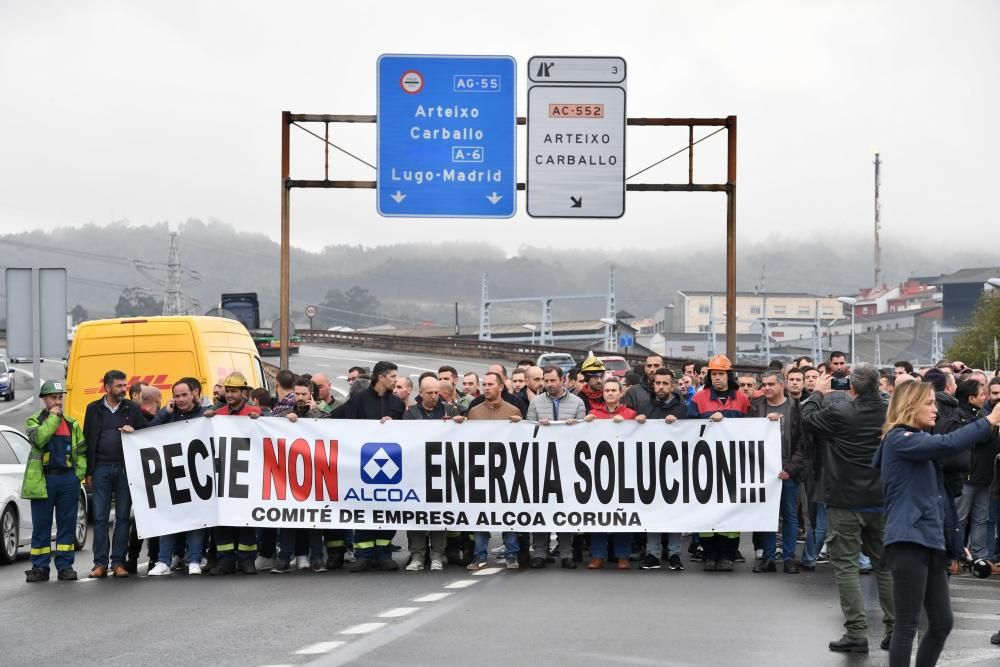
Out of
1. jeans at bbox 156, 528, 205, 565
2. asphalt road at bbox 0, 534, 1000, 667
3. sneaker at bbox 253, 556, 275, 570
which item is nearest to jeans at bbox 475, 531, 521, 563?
asphalt road at bbox 0, 534, 1000, 667

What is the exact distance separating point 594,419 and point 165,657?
647 cm

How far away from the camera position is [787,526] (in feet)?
49.3

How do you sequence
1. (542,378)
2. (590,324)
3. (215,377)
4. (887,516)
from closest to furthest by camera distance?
1. (887,516)
2. (542,378)
3. (215,377)
4. (590,324)

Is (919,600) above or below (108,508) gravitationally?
above

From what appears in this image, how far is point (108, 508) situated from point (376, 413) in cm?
266

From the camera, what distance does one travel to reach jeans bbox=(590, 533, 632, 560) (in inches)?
601

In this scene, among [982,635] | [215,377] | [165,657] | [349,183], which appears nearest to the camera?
[165,657]

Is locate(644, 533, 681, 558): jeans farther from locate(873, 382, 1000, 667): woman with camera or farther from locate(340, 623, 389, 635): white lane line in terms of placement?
locate(873, 382, 1000, 667): woman with camera

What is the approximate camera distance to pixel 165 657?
32.0ft

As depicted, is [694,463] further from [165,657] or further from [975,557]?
[165,657]

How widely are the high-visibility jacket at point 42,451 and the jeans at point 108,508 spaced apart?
0.83 feet

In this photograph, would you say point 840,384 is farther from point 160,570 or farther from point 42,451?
point 42,451

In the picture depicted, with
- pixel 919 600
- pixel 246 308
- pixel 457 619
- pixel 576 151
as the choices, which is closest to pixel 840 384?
pixel 457 619

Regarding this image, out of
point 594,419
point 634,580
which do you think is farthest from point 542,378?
point 634,580
